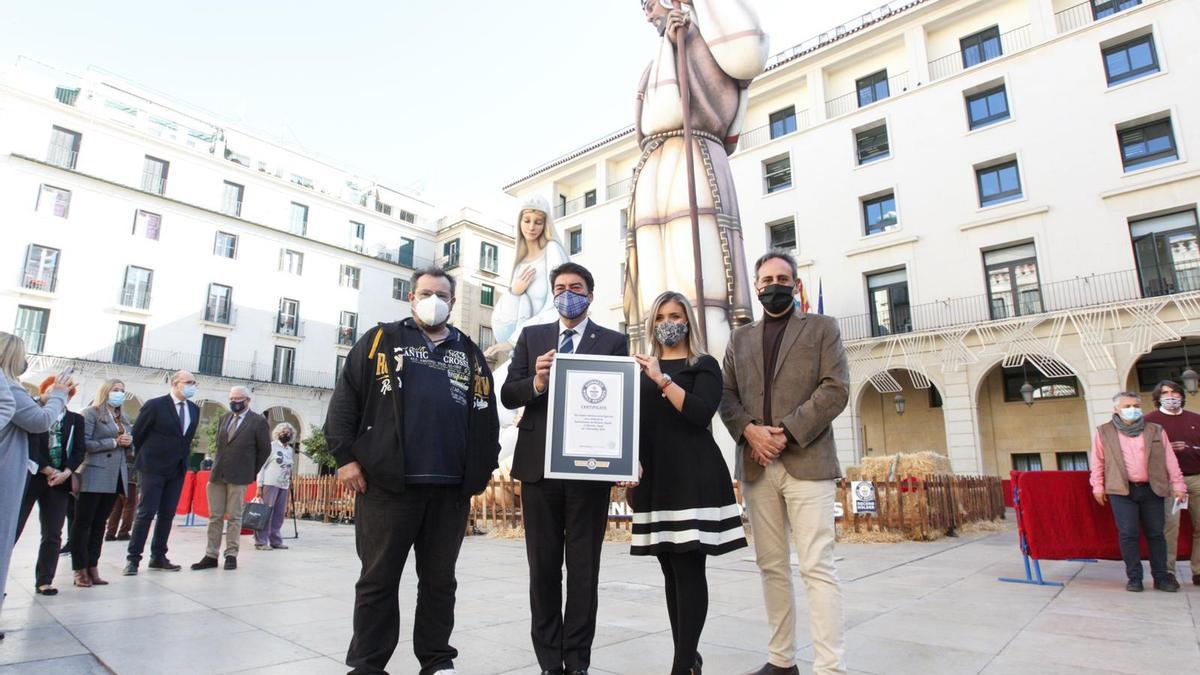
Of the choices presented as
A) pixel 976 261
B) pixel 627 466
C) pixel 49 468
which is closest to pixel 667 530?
pixel 627 466

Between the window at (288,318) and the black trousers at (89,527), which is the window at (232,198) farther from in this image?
the black trousers at (89,527)

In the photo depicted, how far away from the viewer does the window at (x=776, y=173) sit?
85.3 ft

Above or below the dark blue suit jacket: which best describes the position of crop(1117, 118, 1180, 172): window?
above

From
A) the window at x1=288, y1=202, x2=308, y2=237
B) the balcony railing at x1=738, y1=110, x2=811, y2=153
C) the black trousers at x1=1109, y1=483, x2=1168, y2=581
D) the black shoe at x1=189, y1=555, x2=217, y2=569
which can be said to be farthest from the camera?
the window at x1=288, y1=202, x2=308, y2=237

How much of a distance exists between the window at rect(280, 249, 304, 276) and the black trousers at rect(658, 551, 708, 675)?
38548 mm

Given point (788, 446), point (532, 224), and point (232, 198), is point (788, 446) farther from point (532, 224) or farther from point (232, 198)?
point (232, 198)

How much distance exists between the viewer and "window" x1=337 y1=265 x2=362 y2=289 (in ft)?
130

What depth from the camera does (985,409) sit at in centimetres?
2133

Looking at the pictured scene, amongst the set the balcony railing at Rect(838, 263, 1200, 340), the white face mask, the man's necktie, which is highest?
the balcony railing at Rect(838, 263, 1200, 340)

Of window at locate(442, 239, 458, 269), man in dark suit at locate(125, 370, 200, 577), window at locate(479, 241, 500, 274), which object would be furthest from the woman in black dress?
window at locate(479, 241, 500, 274)

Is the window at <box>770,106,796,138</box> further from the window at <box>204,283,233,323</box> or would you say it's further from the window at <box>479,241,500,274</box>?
the window at <box>204,283,233,323</box>

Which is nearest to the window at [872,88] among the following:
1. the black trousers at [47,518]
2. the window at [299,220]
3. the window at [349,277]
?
the black trousers at [47,518]

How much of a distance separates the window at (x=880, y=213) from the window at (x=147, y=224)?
32.2 metres

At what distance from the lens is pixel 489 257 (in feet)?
147
